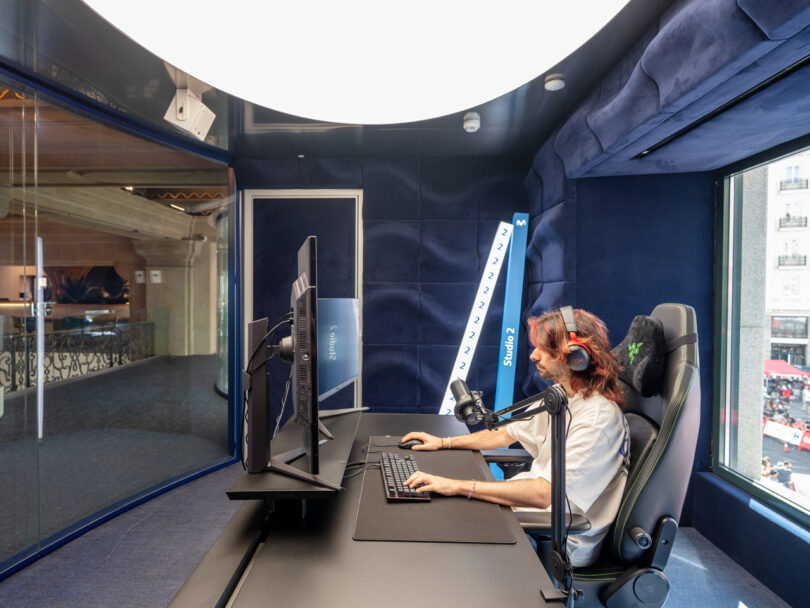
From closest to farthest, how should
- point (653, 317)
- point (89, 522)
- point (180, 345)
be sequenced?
1. point (653, 317)
2. point (89, 522)
3. point (180, 345)

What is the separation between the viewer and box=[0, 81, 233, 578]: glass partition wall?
211cm

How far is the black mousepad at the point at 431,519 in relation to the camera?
0.97m

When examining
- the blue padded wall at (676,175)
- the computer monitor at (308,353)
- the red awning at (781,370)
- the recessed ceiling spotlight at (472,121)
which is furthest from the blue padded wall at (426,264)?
the computer monitor at (308,353)

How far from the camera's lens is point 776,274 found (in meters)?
2.15

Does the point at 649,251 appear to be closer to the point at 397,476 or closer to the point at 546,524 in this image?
the point at 546,524

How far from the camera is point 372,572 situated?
848 mm

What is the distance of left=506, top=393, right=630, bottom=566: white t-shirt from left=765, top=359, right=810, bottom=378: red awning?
4.77ft

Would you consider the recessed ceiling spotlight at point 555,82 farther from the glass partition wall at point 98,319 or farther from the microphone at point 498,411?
the glass partition wall at point 98,319

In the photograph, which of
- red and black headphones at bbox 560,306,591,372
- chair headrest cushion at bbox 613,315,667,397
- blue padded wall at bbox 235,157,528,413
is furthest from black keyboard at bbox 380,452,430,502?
blue padded wall at bbox 235,157,528,413

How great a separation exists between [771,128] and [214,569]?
259cm

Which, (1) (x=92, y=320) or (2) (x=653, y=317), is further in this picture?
(1) (x=92, y=320)

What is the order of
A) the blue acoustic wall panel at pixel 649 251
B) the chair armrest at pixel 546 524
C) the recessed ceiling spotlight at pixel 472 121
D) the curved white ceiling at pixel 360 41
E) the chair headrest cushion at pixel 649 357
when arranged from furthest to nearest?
the recessed ceiling spotlight at pixel 472 121 → the blue acoustic wall panel at pixel 649 251 → the chair headrest cushion at pixel 649 357 → the chair armrest at pixel 546 524 → the curved white ceiling at pixel 360 41

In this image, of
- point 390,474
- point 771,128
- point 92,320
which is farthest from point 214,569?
point 771,128

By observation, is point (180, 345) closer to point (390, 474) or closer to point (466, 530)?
point (390, 474)
